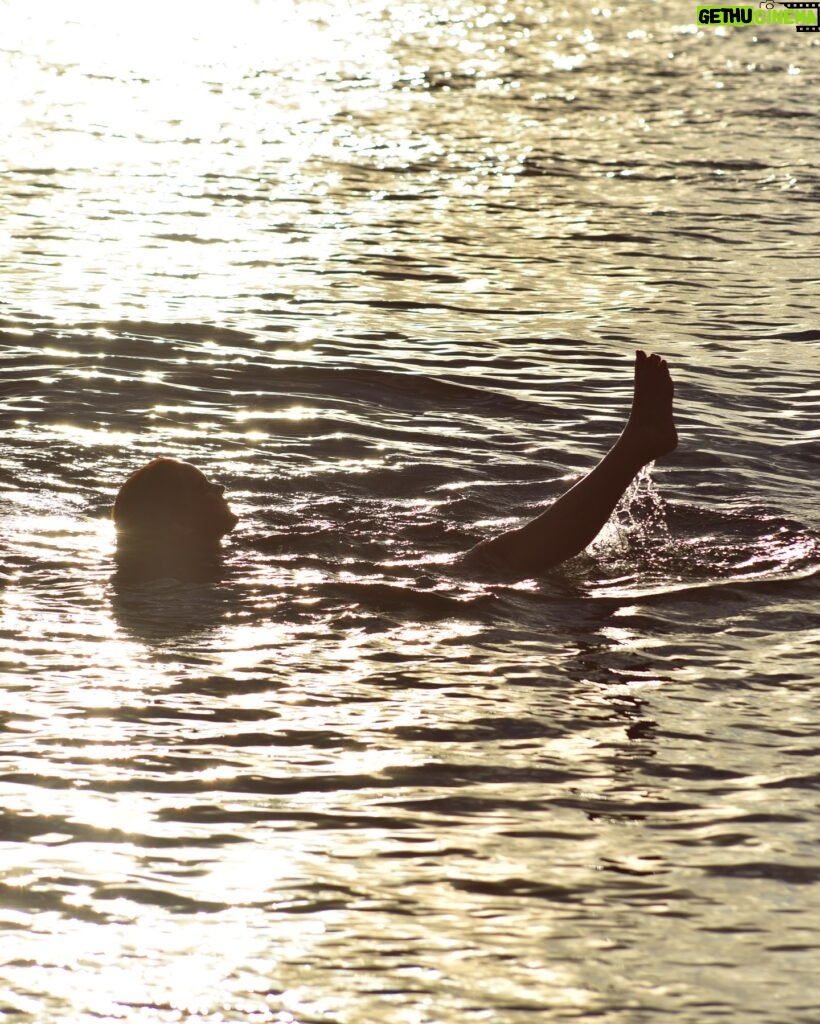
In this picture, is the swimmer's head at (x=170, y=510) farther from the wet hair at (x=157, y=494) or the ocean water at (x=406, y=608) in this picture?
the ocean water at (x=406, y=608)

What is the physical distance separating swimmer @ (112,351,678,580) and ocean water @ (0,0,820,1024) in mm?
171

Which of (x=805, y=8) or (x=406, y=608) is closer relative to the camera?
(x=406, y=608)

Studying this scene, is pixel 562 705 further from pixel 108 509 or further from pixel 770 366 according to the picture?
pixel 770 366

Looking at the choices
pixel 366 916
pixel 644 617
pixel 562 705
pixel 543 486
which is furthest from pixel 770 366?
pixel 366 916

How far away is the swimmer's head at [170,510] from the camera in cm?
769

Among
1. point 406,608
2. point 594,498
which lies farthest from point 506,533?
point 406,608

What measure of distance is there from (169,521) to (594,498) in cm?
214

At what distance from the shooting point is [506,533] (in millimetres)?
7828

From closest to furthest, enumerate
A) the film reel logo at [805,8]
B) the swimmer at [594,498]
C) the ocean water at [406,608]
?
the ocean water at [406,608], the swimmer at [594,498], the film reel logo at [805,8]

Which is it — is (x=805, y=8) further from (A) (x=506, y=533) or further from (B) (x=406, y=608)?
(B) (x=406, y=608)

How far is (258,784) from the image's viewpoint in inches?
223

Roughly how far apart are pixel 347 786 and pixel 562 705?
1.13m

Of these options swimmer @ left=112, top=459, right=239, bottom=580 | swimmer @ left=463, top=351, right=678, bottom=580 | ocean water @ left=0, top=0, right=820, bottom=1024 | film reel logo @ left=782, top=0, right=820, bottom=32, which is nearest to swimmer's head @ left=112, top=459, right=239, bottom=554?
swimmer @ left=112, top=459, right=239, bottom=580

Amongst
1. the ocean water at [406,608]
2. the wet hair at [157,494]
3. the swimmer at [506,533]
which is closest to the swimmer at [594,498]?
the swimmer at [506,533]
